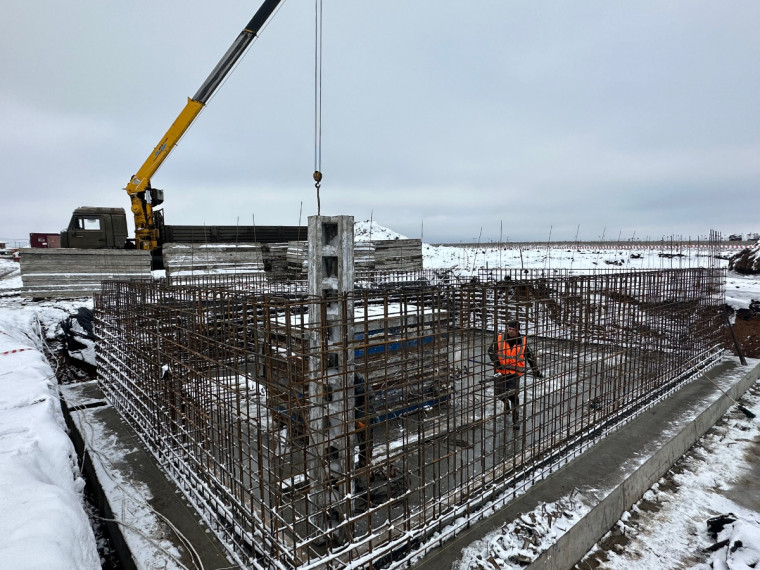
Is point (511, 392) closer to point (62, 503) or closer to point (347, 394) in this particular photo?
point (347, 394)

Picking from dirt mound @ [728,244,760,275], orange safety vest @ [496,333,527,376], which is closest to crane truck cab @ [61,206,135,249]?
orange safety vest @ [496,333,527,376]

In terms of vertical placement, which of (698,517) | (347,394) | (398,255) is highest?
(398,255)

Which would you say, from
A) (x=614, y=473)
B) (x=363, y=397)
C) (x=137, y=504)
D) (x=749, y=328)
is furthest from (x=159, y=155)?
(x=749, y=328)

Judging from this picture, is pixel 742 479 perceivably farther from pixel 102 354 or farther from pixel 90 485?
pixel 102 354

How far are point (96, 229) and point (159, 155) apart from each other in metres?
3.65

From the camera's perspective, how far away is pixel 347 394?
3256 millimetres

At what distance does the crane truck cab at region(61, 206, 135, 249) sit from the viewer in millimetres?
15320

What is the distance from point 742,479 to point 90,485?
313 inches

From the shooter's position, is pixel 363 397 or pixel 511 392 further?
pixel 363 397

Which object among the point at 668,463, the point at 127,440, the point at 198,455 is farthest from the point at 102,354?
the point at 668,463

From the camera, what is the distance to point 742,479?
5270mm

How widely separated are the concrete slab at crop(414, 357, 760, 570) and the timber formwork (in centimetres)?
14

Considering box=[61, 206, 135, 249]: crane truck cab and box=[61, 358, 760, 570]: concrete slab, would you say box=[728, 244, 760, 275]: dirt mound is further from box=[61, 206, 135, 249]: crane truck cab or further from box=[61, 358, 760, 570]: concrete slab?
box=[61, 206, 135, 249]: crane truck cab

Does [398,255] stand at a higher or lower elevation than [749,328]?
higher
